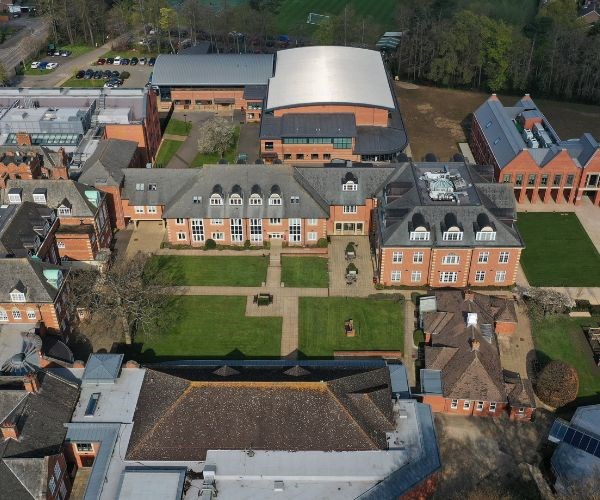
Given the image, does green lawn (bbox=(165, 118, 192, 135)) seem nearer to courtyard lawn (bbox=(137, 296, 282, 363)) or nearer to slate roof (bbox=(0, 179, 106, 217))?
slate roof (bbox=(0, 179, 106, 217))

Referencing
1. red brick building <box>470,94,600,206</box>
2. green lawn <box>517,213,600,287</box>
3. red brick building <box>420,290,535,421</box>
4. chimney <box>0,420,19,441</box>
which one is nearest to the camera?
chimney <box>0,420,19,441</box>

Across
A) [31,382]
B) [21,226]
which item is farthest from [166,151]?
[31,382]

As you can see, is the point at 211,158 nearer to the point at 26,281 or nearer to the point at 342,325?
the point at 342,325

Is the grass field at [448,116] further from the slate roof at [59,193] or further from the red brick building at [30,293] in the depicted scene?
the red brick building at [30,293]

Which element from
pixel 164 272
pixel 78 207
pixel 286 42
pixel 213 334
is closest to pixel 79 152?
pixel 78 207

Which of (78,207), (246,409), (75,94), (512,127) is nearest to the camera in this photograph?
(246,409)

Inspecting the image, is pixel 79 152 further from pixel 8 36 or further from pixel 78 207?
pixel 8 36

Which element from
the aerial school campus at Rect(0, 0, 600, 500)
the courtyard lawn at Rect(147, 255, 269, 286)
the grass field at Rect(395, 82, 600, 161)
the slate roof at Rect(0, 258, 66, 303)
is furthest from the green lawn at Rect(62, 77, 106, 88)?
the slate roof at Rect(0, 258, 66, 303)
